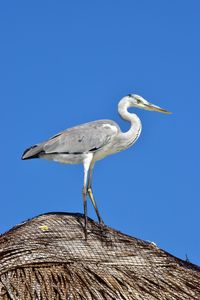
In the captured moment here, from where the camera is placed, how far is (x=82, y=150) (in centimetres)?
1261

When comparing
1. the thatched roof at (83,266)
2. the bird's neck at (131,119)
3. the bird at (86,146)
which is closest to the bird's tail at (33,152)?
the bird at (86,146)

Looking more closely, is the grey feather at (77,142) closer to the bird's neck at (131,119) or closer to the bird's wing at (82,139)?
the bird's wing at (82,139)

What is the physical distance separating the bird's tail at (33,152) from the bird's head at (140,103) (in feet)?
4.62

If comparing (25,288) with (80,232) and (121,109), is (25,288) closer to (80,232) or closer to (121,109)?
(80,232)

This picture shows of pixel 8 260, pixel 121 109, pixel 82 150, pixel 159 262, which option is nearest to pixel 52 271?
pixel 8 260

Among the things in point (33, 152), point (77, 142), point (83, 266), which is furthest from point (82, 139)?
point (83, 266)

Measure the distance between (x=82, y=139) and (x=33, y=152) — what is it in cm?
62

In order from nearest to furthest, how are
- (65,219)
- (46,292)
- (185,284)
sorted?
(46,292) → (185,284) → (65,219)

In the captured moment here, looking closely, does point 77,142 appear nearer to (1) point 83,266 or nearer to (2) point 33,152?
(2) point 33,152

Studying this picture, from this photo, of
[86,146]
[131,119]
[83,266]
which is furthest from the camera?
[131,119]

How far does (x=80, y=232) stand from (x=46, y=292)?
1.57m

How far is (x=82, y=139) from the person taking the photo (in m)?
12.7

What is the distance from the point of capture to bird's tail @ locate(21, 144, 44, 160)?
1262 centimetres

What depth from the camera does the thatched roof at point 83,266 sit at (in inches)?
405
